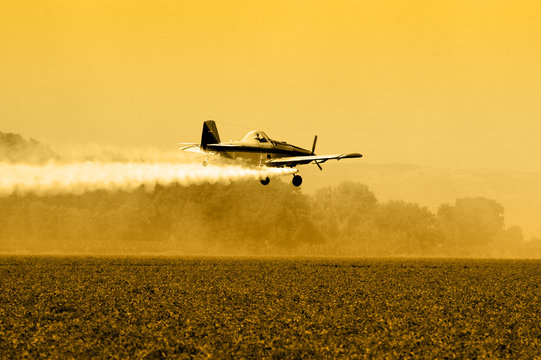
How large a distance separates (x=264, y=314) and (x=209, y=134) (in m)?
16.2

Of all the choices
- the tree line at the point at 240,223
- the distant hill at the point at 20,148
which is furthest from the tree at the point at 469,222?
the distant hill at the point at 20,148

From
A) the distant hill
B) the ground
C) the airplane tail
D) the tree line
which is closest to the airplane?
the airplane tail

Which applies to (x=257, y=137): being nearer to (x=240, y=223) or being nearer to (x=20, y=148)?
(x=240, y=223)

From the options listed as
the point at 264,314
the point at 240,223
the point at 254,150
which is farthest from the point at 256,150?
the point at 240,223

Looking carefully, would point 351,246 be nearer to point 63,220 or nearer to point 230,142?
point 63,220

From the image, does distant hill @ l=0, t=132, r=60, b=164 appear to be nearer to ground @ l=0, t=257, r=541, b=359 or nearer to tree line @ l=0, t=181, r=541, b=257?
tree line @ l=0, t=181, r=541, b=257

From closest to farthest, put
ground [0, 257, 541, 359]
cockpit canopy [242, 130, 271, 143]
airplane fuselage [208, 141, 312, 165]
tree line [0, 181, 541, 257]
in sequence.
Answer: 1. ground [0, 257, 541, 359]
2. airplane fuselage [208, 141, 312, 165]
3. cockpit canopy [242, 130, 271, 143]
4. tree line [0, 181, 541, 257]

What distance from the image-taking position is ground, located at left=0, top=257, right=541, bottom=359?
3002 centimetres

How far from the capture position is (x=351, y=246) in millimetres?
148375

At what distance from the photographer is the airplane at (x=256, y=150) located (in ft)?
169

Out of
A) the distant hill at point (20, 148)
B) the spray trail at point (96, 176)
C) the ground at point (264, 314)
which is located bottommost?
the ground at point (264, 314)

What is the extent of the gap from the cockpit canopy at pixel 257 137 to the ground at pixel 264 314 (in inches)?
397

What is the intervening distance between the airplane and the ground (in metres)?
8.64

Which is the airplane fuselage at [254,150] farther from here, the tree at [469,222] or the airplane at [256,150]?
the tree at [469,222]
